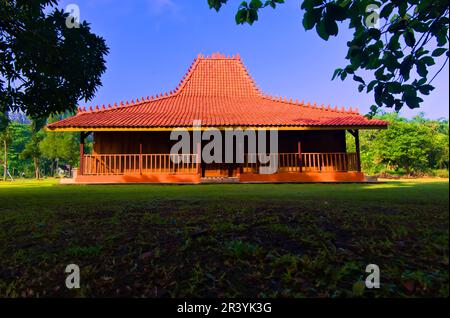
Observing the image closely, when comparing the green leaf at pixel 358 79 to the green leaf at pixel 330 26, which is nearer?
the green leaf at pixel 330 26

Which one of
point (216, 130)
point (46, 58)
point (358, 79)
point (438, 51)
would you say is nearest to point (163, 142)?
point (216, 130)

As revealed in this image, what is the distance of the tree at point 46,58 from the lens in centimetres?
576

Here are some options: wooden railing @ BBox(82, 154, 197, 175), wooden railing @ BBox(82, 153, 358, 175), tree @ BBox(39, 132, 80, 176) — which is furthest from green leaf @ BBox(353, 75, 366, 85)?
tree @ BBox(39, 132, 80, 176)

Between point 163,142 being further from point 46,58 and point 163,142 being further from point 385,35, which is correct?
point 385,35

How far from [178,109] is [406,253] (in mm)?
13547

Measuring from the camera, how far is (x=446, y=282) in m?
1.97

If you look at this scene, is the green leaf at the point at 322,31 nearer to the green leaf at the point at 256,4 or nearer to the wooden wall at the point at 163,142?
the green leaf at the point at 256,4

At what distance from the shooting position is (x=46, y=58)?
5.89 m

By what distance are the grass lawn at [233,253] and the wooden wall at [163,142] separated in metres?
10.4

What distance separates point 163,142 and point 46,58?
28.9 ft

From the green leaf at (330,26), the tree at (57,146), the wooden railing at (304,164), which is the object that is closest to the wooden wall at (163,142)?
the wooden railing at (304,164)

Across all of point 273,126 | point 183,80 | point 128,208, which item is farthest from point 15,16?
point 183,80

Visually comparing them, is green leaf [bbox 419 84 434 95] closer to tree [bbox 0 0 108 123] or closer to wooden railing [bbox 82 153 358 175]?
tree [bbox 0 0 108 123]
